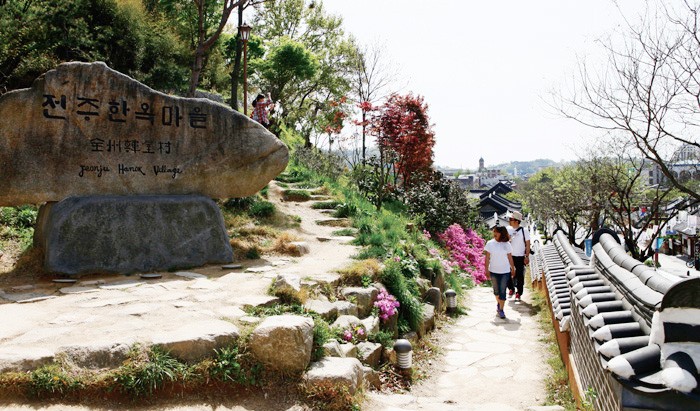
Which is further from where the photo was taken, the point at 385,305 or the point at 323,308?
the point at 385,305

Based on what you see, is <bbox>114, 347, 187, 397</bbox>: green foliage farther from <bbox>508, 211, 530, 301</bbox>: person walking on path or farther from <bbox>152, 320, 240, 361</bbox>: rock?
<bbox>508, 211, 530, 301</bbox>: person walking on path

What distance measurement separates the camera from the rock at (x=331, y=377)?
4168 mm

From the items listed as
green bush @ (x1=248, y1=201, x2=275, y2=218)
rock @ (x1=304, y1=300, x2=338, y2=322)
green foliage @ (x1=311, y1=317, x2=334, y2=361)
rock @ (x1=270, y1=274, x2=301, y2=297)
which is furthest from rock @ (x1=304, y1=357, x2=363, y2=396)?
green bush @ (x1=248, y1=201, x2=275, y2=218)

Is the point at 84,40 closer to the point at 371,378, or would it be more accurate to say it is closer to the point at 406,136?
the point at 406,136

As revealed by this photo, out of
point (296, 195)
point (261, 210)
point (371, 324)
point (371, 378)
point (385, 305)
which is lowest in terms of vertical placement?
point (371, 378)

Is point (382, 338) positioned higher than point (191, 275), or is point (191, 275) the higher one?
point (191, 275)

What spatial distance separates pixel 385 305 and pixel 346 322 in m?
1.12

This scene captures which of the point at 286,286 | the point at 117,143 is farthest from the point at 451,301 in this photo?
the point at 117,143

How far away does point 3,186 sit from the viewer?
6.61 meters

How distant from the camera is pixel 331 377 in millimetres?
4223

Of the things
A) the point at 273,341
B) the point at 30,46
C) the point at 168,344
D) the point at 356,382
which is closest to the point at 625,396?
the point at 356,382

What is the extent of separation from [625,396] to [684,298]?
583 mm

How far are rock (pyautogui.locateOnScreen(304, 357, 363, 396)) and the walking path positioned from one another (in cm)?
28

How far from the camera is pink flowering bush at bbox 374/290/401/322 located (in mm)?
6664
